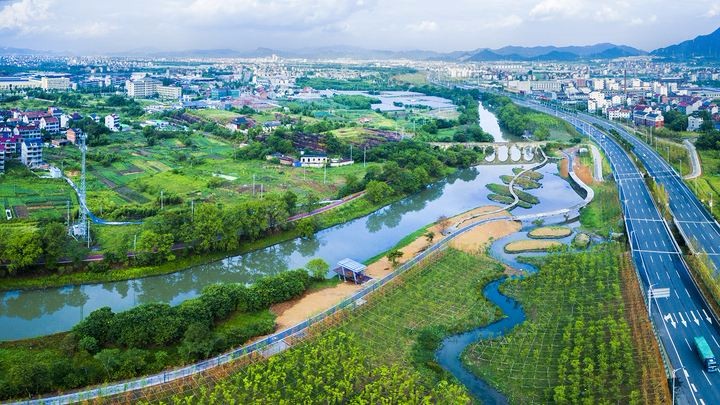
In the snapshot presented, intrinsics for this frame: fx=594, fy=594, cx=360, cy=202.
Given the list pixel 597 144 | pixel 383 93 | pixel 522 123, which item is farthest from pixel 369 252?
pixel 383 93

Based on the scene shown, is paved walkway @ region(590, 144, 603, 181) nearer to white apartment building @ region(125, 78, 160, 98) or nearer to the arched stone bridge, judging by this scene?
the arched stone bridge

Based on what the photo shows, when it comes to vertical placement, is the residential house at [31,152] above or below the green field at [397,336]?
above

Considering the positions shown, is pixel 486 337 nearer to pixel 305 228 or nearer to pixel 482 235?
pixel 482 235

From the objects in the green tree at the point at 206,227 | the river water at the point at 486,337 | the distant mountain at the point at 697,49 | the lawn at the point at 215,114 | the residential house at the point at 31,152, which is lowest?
the river water at the point at 486,337

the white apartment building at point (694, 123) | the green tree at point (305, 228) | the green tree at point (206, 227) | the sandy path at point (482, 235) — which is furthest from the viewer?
the white apartment building at point (694, 123)

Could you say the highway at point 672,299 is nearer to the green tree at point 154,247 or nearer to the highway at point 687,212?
the highway at point 687,212

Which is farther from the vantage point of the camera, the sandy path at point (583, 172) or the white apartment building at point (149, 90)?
the white apartment building at point (149, 90)

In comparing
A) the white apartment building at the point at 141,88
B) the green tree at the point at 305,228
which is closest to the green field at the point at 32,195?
the green tree at the point at 305,228
